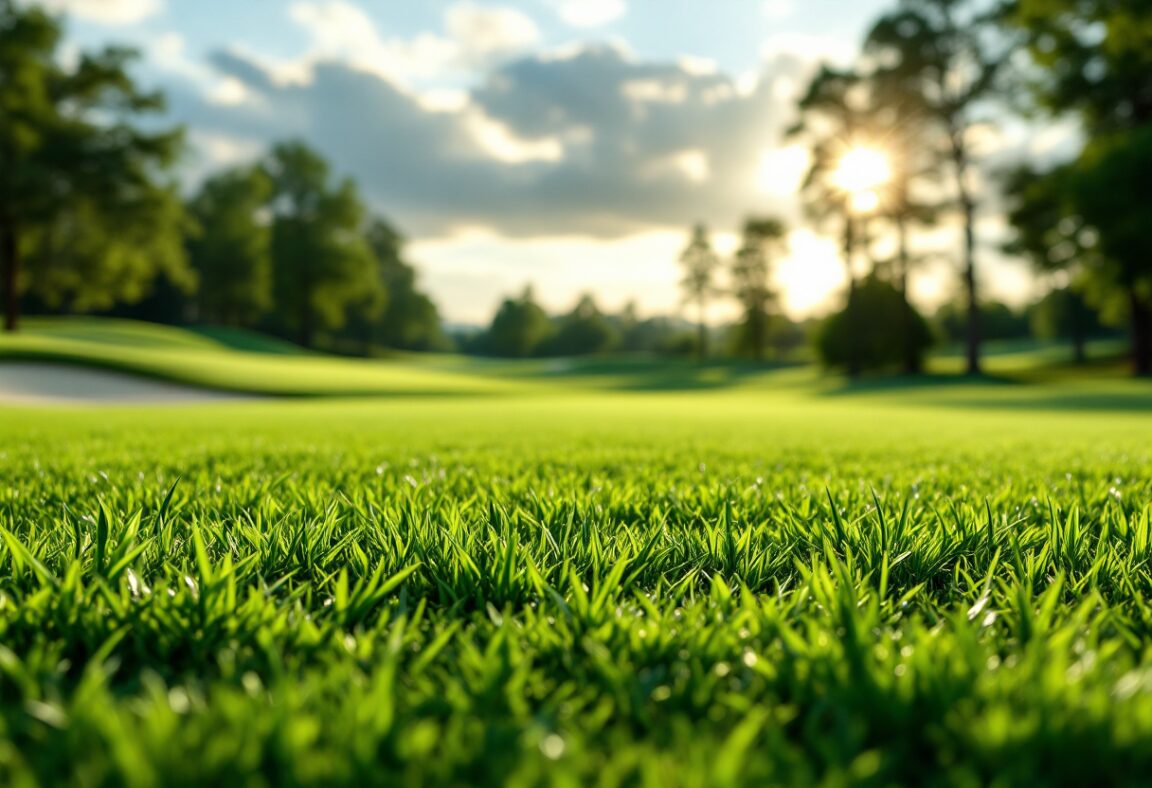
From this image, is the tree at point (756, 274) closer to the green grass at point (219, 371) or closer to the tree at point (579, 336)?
the green grass at point (219, 371)

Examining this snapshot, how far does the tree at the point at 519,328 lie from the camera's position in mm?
93875

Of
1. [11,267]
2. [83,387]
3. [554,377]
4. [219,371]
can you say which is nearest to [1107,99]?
[554,377]

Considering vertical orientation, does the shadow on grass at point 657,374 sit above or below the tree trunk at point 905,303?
below

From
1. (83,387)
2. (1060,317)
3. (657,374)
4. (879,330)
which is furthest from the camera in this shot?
(1060,317)

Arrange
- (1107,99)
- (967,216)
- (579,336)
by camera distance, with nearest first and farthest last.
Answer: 1. (1107,99)
2. (967,216)
3. (579,336)

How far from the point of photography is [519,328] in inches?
3696

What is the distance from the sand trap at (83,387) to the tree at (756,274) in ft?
138

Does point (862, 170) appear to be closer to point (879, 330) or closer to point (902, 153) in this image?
point (902, 153)

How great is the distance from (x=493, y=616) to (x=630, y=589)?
0.47 meters

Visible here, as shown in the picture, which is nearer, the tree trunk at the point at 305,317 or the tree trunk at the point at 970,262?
the tree trunk at the point at 970,262

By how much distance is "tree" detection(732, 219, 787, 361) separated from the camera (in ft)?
173

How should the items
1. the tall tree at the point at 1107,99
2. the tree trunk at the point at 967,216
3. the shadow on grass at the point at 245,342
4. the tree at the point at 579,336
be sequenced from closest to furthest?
the tall tree at the point at 1107,99, the tree trunk at the point at 967,216, the shadow on grass at the point at 245,342, the tree at the point at 579,336

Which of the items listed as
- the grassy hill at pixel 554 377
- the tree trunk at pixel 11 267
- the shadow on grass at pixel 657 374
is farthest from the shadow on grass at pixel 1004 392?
the tree trunk at pixel 11 267

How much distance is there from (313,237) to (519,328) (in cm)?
4438
